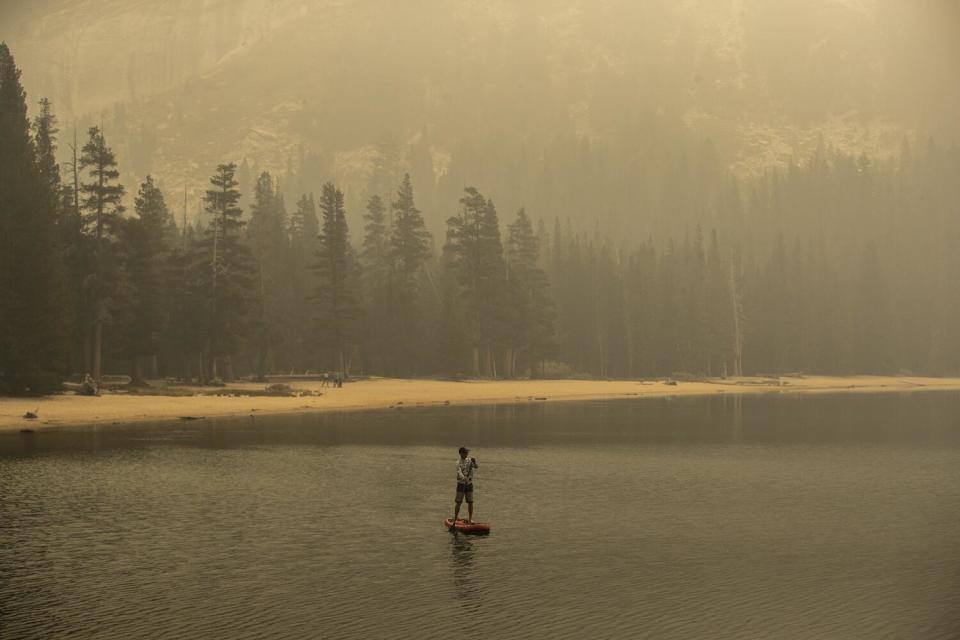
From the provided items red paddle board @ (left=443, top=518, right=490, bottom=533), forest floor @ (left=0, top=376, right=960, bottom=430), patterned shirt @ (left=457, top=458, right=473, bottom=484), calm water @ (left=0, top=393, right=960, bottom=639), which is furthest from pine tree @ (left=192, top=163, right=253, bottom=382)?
red paddle board @ (left=443, top=518, right=490, bottom=533)

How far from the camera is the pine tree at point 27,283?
209 feet

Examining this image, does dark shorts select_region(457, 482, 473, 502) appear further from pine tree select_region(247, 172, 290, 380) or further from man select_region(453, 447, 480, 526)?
pine tree select_region(247, 172, 290, 380)

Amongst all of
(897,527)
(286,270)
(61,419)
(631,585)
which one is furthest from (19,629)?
(286,270)

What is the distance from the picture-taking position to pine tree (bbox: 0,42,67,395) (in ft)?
209

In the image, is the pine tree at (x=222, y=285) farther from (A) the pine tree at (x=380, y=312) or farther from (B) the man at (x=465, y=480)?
(B) the man at (x=465, y=480)

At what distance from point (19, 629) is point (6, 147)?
60.5 meters

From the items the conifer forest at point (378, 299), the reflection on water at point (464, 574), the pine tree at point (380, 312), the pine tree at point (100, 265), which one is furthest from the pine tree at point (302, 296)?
the reflection on water at point (464, 574)

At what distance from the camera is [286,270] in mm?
122625

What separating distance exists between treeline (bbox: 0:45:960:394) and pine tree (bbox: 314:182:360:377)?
0.84 ft

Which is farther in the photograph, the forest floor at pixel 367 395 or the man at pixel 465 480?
the forest floor at pixel 367 395

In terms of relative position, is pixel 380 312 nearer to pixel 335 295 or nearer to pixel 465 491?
pixel 335 295

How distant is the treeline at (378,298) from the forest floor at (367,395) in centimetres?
442

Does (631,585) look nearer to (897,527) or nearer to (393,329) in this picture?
(897,527)

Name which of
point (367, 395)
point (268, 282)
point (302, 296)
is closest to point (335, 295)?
point (268, 282)
